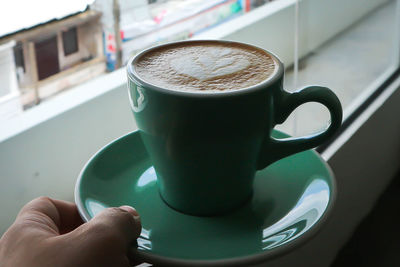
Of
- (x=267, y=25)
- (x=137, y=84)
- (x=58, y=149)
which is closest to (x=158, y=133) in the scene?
(x=137, y=84)

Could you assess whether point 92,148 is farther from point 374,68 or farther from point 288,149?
point 374,68

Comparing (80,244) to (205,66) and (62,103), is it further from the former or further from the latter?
(62,103)

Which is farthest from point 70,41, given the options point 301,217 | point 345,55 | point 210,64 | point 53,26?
point 345,55

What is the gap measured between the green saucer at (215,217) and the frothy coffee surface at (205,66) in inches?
3.8

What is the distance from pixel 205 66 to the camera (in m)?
0.42

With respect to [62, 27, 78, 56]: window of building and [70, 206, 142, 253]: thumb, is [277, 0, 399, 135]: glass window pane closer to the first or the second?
[62, 27, 78, 56]: window of building

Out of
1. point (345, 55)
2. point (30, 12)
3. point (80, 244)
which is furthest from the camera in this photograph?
point (345, 55)

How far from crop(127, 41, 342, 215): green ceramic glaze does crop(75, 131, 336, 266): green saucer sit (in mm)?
17

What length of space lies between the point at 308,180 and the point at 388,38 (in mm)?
1097

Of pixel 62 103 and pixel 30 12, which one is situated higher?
pixel 30 12

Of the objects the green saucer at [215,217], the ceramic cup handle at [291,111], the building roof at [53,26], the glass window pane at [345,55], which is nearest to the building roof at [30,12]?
the building roof at [53,26]

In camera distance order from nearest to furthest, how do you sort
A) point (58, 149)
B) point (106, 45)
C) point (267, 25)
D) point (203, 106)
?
1. point (203, 106)
2. point (58, 149)
3. point (106, 45)
4. point (267, 25)

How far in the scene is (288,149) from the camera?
1.43 ft

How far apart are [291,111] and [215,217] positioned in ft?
0.36
